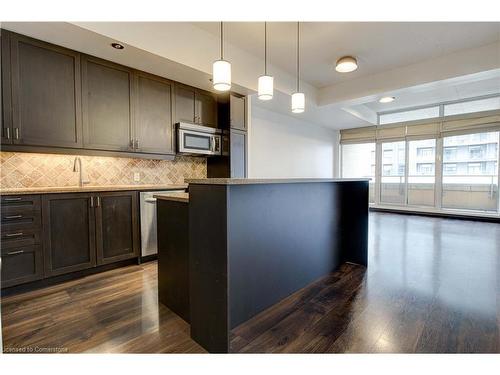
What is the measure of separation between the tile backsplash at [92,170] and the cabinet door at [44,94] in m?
0.38

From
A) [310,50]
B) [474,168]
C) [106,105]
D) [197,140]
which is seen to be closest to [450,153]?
[474,168]

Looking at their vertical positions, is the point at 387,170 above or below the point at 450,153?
below

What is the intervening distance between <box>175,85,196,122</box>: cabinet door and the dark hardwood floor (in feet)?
6.70

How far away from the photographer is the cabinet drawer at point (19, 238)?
205 cm

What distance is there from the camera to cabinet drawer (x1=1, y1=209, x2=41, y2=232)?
2045 millimetres

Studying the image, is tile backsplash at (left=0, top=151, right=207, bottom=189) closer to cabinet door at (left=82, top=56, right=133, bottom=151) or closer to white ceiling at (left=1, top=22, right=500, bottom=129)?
cabinet door at (left=82, top=56, right=133, bottom=151)

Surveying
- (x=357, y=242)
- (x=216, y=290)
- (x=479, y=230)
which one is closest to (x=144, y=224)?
(x=216, y=290)

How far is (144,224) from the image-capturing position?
2.90 m

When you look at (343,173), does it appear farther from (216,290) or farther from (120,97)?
(216,290)

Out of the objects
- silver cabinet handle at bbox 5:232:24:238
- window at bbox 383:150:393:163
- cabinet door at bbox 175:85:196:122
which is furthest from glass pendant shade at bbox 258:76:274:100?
window at bbox 383:150:393:163

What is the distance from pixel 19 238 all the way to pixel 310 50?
3.95m

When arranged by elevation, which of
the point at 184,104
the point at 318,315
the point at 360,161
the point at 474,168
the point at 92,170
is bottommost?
the point at 318,315

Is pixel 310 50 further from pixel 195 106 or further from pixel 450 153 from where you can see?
pixel 450 153

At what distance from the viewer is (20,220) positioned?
2107 millimetres
